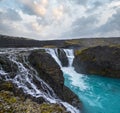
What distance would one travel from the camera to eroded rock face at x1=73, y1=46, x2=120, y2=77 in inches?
1419

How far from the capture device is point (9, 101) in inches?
465

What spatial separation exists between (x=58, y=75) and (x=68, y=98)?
259cm

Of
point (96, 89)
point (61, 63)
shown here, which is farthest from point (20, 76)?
point (61, 63)

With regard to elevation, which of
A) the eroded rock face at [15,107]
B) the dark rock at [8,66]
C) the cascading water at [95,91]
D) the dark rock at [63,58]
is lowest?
the cascading water at [95,91]

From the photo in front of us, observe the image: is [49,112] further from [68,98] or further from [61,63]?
[61,63]

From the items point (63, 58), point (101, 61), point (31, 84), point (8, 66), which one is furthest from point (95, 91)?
point (63, 58)

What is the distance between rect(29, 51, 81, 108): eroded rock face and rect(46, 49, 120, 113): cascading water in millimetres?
1900

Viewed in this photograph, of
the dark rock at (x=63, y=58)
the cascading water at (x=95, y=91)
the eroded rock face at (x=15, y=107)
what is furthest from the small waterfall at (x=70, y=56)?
the eroded rock face at (x=15, y=107)

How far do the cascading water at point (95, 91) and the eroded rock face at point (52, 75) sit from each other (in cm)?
190

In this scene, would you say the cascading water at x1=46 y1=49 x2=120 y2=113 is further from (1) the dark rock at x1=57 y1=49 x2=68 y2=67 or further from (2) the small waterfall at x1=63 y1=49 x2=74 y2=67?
(2) the small waterfall at x1=63 y1=49 x2=74 y2=67

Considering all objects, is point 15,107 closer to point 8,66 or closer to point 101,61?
point 8,66

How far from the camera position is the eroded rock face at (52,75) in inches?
765

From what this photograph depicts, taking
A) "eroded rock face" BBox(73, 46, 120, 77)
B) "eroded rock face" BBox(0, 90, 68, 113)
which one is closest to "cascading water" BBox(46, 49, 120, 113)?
"eroded rock face" BBox(73, 46, 120, 77)

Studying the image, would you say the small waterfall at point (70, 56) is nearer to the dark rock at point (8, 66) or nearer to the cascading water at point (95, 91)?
the cascading water at point (95, 91)
